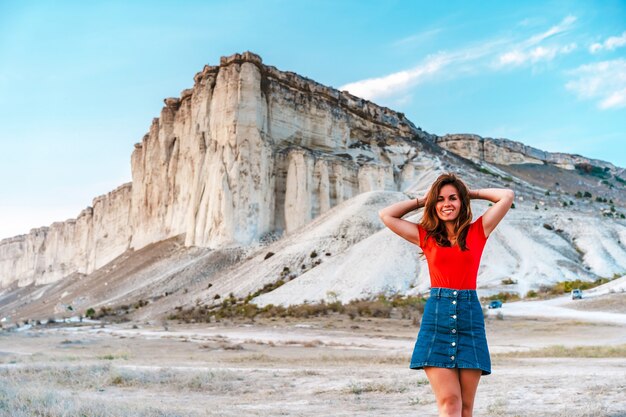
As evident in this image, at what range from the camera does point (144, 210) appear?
261 feet

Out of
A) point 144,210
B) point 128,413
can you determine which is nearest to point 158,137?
point 144,210

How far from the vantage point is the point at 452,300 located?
373 centimetres

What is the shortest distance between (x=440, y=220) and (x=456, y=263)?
12.5 inches

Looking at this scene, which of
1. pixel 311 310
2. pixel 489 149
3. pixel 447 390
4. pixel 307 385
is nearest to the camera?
pixel 447 390

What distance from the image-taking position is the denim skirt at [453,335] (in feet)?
12.0

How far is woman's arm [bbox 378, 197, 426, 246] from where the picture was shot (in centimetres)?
405

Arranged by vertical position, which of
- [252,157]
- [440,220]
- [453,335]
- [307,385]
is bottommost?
[307,385]

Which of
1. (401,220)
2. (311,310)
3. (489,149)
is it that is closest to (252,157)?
(311,310)

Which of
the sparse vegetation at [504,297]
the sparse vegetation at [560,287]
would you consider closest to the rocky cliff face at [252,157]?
the sparse vegetation at [504,297]

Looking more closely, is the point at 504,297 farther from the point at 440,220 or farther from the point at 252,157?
the point at 440,220

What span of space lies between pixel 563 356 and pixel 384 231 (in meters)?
31.2

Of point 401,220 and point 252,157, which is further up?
point 252,157

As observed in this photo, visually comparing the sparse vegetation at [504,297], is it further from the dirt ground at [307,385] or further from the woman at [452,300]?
the woman at [452,300]

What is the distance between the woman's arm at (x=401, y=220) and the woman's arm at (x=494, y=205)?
398 millimetres
